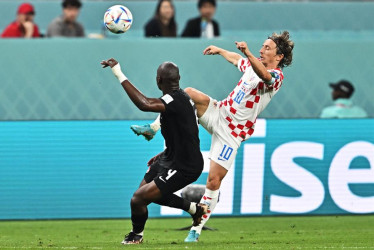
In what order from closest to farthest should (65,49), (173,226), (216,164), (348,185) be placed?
(216,164)
(173,226)
(348,185)
(65,49)

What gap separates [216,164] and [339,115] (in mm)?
4894

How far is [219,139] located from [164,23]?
17.3 feet

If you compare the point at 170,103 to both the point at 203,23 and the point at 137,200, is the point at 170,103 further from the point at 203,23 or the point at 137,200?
the point at 203,23

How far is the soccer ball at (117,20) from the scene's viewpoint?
10.7 m

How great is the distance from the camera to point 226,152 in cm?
1117

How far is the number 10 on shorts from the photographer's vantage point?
11148 millimetres

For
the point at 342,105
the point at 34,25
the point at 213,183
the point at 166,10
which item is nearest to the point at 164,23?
the point at 166,10

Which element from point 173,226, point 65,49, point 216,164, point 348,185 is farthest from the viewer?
point 65,49

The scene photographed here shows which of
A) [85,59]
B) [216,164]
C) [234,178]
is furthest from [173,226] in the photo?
[85,59]

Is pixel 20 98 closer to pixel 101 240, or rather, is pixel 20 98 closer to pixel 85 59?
pixel 85 59

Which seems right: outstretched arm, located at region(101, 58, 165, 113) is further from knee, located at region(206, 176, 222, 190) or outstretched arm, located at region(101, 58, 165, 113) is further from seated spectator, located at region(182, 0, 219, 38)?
seated spectator, located at region(182, 0, 219, 38)

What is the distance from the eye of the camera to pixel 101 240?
11273mm

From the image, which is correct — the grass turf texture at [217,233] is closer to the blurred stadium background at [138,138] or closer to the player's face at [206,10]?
the blurred stadium background at [138,138]

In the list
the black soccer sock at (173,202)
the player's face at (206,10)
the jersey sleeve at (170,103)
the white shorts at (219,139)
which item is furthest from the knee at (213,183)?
the player's face at (206,10)
